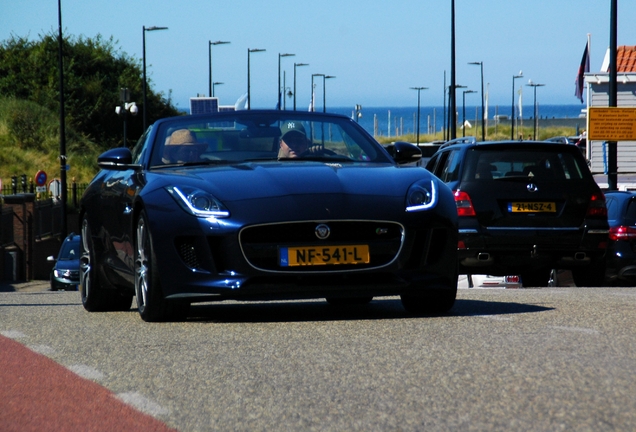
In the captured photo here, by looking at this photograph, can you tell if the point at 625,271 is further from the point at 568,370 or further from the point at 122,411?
the point at 122,411

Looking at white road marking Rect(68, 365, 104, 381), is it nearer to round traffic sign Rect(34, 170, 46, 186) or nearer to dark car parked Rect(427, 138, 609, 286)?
dark car parked Rect(427, 138, 609, 286)

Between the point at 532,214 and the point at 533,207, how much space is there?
8 cm

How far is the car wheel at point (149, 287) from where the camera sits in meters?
7.67

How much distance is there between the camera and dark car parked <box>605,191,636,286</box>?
1566cm

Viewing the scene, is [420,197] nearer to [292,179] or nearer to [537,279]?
[292,179]

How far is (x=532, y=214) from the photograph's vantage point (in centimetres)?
1317

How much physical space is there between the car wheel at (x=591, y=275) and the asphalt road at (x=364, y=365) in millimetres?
4636

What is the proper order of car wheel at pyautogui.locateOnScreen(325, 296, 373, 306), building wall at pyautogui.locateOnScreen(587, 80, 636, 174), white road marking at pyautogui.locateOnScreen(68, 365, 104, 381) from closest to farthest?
white road marking at pyautogui.locateOnScreen(68, 365, 104, 381) < car wheel at pyautogui.locateOnScreen(325, 296, 373, 306) < building wall at pyautogui.locateOnScreen(587, 80, 636, 174)

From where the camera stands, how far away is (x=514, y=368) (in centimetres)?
546

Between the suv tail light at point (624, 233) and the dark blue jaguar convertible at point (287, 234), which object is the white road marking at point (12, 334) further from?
the suv tail light at point (624, 233)

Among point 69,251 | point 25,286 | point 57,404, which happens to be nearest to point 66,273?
point 69,251

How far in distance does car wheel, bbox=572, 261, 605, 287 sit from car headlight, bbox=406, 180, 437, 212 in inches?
231

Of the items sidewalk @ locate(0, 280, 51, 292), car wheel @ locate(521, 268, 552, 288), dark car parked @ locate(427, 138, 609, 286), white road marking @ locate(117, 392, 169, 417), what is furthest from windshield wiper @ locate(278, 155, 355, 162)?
sidewalk @ locate(0, 280, 51, 292)

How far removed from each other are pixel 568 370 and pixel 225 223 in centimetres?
264
